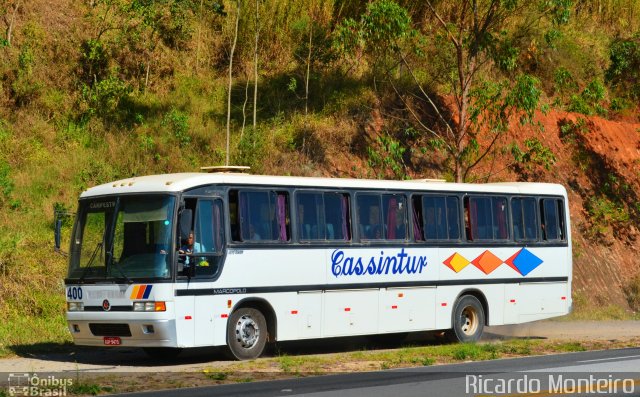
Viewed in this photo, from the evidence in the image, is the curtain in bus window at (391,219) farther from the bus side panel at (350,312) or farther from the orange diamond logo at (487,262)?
the orange diamond logo at (487,262)

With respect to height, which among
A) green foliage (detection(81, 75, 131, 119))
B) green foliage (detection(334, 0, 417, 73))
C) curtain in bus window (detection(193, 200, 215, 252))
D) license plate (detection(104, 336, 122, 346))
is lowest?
license plate (detection(104, 336, 122, 346))

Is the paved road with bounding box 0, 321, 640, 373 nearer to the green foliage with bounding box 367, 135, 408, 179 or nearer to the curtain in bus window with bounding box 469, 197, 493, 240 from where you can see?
the curtain in bus window with bounding box 469, 197, 493, 240

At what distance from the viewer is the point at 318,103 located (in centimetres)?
3525

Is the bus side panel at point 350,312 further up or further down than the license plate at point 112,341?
further up

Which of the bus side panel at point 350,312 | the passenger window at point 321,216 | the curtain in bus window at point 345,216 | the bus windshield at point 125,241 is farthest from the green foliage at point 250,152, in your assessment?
the bus windshield at point 125,241

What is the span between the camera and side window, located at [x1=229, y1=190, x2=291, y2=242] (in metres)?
18.3

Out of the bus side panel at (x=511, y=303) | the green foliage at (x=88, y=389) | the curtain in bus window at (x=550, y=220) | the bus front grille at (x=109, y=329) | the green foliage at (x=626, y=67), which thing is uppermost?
the green foliage at (x=626, y=67)

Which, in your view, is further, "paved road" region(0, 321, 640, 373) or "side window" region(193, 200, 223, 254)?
"side window" region(193, 200, 223, 254)

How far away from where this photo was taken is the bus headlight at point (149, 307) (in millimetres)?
17047

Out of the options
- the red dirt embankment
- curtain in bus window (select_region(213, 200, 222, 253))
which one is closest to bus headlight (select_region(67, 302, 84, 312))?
curtain in bus window (select_region(213, 200, 222, 253))

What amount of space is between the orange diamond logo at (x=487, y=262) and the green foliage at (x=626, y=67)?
19437mm

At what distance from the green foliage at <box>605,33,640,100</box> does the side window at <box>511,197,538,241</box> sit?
58.9ft

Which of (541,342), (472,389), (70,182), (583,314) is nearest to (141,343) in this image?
(472,389)

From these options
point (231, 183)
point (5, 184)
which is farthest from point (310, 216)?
point (5, 184)
